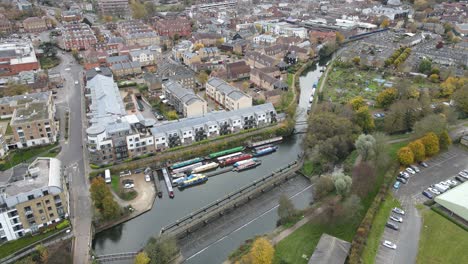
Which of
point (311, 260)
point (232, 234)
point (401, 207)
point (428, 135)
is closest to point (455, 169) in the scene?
point (428, 135)

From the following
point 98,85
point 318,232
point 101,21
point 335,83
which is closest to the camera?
point 318,232

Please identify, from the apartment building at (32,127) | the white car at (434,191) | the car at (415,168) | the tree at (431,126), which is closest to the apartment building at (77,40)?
the apartment building at (32,127)

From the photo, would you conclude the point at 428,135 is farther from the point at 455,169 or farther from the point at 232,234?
the point at 232,234

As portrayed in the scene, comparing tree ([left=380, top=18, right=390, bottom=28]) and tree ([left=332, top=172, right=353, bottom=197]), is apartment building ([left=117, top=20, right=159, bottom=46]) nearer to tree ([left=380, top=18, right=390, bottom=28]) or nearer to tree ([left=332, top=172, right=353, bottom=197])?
tree ([left=332, top=172, right=353, bottom=197])

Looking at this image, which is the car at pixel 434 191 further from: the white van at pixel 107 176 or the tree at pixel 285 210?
the white van at pixel 107 176

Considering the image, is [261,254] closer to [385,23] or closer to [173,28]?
[173,28]

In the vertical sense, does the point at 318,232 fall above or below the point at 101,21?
below

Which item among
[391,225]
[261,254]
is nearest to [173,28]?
[391,225]
